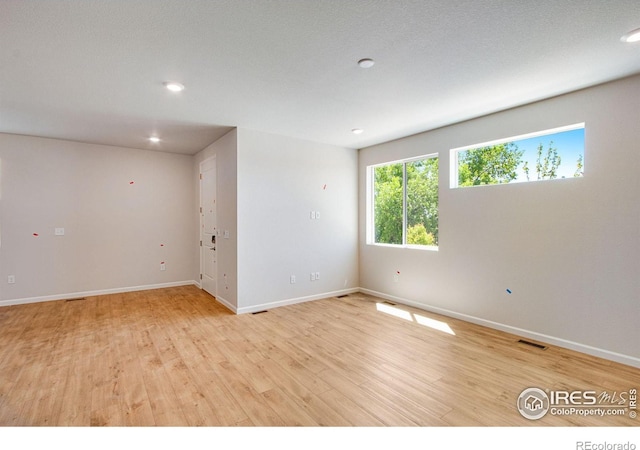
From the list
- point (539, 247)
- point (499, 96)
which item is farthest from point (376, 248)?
point (499, 96)

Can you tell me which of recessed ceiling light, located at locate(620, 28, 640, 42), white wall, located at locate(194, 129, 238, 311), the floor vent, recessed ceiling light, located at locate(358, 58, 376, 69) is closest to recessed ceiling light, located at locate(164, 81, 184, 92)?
white wall, located at locate(194, 129, 238, 311)

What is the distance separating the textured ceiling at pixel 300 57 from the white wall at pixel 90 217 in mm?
1210

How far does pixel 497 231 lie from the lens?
3.67 metres

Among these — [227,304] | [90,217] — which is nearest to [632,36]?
[227,304]

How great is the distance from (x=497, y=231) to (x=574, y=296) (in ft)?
3.20

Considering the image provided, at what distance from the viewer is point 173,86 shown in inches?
114

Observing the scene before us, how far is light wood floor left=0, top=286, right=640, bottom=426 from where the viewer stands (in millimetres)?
2082

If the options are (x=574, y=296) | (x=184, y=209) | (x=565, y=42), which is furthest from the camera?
(x=184, y=209)

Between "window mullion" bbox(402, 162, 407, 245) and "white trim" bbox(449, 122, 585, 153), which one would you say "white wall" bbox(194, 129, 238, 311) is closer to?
"window mullion" bbox(402, 162, 407, 245)

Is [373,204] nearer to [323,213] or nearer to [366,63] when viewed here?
[323,213]

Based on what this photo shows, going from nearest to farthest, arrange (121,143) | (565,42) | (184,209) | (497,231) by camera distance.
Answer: (565,42), (497,231), (121,143), (184,209)

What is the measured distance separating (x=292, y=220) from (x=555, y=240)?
10.9ft

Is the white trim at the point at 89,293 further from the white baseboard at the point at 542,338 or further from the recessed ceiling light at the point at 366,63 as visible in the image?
the recessed ceiling light at the point at 366,63
